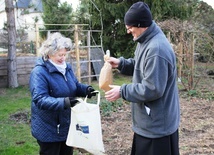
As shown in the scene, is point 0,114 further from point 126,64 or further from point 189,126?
point 126,64

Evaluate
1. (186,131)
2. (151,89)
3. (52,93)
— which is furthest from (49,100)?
(186,131)

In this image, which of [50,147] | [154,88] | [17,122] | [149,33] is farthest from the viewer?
[17,122]

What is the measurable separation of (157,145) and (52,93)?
94 centimetres

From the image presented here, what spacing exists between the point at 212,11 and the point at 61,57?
14969mm

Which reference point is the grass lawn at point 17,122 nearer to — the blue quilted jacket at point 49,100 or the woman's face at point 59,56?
the blue quilted jacket at point 49,100

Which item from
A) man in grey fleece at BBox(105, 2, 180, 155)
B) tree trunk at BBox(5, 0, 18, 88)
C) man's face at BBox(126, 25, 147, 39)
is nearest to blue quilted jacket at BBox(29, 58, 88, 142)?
man in grey fleece at BBox(105, 2, 180, 155)

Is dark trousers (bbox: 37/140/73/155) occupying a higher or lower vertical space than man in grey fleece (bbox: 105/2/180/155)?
lower

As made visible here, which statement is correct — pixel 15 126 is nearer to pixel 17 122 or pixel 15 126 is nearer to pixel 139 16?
pixel 17 122

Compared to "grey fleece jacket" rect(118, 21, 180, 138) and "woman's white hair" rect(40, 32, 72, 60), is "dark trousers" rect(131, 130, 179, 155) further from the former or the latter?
"woman's white hair" rect(40, 32, 72, 60)

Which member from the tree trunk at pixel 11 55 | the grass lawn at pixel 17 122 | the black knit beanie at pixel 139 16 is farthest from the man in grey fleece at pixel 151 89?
the tree trunk at pixel 11 55

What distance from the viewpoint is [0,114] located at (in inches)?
223

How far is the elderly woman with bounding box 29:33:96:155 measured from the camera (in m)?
2.33

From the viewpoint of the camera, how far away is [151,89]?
184cm

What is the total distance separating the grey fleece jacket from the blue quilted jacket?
0.63 metres
